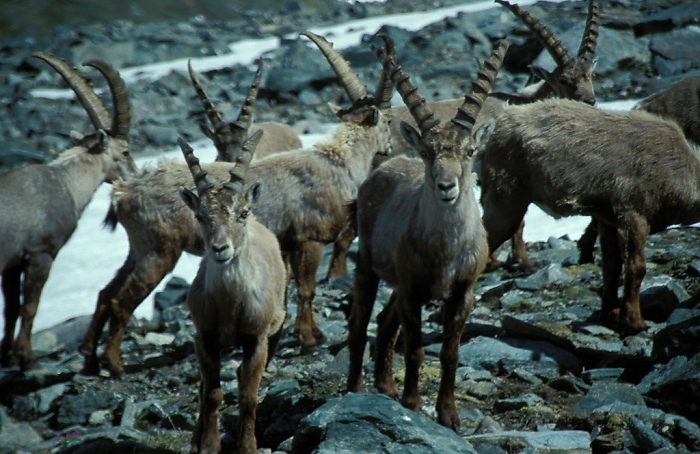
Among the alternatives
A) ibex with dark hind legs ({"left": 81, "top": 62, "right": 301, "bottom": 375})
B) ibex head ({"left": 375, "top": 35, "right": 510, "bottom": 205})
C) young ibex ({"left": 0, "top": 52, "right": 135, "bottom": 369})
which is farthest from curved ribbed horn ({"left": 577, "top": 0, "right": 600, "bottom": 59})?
young ibex ({"left": 0, "top": 52, "right": 135, "bottom": 369})

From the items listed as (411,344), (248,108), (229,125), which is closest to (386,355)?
(411,344)

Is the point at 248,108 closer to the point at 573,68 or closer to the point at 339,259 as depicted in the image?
the point at 339,259

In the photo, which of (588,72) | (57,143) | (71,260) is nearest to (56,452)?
(71,260)

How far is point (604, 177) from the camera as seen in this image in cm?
782

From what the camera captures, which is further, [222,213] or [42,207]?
[42,207]

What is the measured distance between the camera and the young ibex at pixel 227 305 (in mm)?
5945

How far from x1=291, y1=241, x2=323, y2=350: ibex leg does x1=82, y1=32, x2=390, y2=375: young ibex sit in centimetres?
1

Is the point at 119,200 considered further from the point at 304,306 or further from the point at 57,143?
the point at 57,143

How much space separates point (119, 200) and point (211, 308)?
3.50m

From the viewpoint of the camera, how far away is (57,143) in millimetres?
21234

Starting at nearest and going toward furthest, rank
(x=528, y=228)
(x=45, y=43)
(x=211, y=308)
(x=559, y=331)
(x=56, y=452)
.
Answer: (x=211, y=308), (x=56, y=452), (x=559, y=331), (x=528, y=228), (x=45, y=43)

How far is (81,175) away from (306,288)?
3683 mm

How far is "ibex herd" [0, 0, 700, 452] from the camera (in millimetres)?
6102

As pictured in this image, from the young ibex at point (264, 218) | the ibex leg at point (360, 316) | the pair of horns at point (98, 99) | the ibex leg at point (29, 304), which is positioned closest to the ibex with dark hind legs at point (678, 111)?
the young ibex at point (264, 218)
